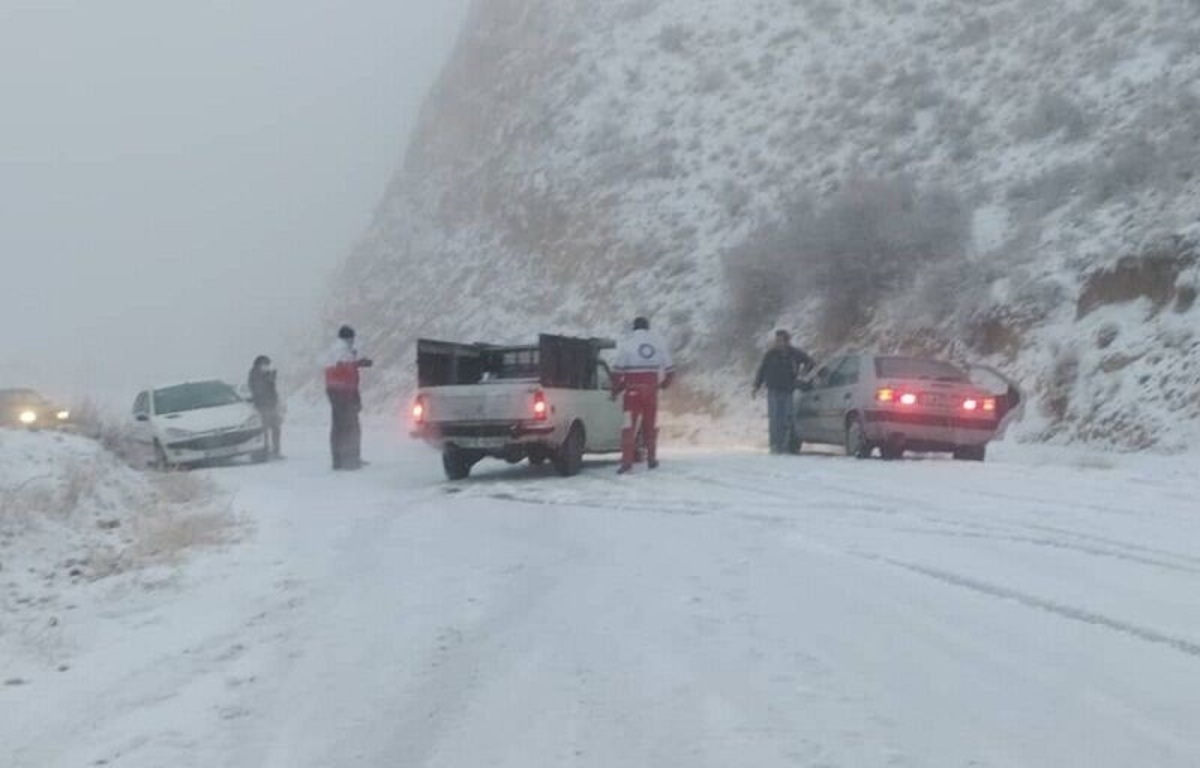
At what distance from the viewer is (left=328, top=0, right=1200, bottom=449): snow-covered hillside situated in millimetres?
24297

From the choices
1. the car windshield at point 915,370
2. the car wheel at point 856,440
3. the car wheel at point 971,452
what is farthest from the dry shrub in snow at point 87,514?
the car wheel at point 971,452

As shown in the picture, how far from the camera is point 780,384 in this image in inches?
894

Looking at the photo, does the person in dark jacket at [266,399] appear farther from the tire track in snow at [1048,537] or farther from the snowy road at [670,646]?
the tire track in snow at [1048,537]

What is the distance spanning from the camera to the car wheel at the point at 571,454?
750 inches

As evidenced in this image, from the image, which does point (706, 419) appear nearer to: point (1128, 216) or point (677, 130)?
point (1128, 216)

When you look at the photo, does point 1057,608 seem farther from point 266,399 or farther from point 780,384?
point 266,399

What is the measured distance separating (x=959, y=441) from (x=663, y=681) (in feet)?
44.8

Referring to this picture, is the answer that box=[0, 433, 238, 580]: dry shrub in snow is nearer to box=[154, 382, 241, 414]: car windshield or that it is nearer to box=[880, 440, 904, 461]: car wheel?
box=[880, 440, 904, 461]: car wheel

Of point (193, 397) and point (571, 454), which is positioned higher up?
point (193, 397)

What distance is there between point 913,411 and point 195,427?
1088cm

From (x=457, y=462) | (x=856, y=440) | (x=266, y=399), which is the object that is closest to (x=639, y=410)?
(x=457, y=462)

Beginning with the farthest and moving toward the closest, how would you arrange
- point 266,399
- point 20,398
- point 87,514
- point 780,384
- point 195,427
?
point 20,398
point 266,399
point 195,427
point 780,384
point 87,514

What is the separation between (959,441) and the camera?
20.3 meters

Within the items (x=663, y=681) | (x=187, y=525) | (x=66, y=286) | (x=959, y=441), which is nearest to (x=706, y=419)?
(x=959, y=441)
